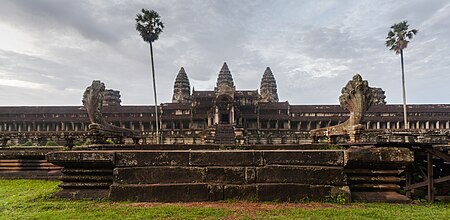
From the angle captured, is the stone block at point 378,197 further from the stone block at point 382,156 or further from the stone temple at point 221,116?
the stone temple at point 221,116

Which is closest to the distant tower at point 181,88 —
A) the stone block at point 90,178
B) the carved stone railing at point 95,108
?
the carved stone railing at point 95,108

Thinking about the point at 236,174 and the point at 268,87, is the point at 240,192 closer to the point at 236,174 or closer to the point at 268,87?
the point at 236,174

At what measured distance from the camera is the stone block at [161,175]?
4680mm

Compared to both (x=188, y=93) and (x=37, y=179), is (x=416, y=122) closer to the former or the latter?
(x=188, y=93)

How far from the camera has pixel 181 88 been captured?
65.8 metres

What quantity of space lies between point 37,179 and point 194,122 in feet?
125

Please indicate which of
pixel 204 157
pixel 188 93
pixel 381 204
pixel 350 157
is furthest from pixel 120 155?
pixel 188 93

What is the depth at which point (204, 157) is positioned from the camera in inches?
Answer: 189

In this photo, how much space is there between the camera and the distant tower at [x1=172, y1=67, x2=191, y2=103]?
64750mm

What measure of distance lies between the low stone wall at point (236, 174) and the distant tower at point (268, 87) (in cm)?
6272

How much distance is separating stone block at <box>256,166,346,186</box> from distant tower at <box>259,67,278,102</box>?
2477 inches

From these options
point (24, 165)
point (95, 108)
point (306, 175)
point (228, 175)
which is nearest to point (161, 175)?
point (228, 175)

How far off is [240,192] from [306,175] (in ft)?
3.76

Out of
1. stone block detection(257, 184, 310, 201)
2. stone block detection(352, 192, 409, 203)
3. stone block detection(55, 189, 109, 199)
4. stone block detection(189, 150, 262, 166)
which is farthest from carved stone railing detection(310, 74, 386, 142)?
stone block detection(55, 189, 109, 199)
